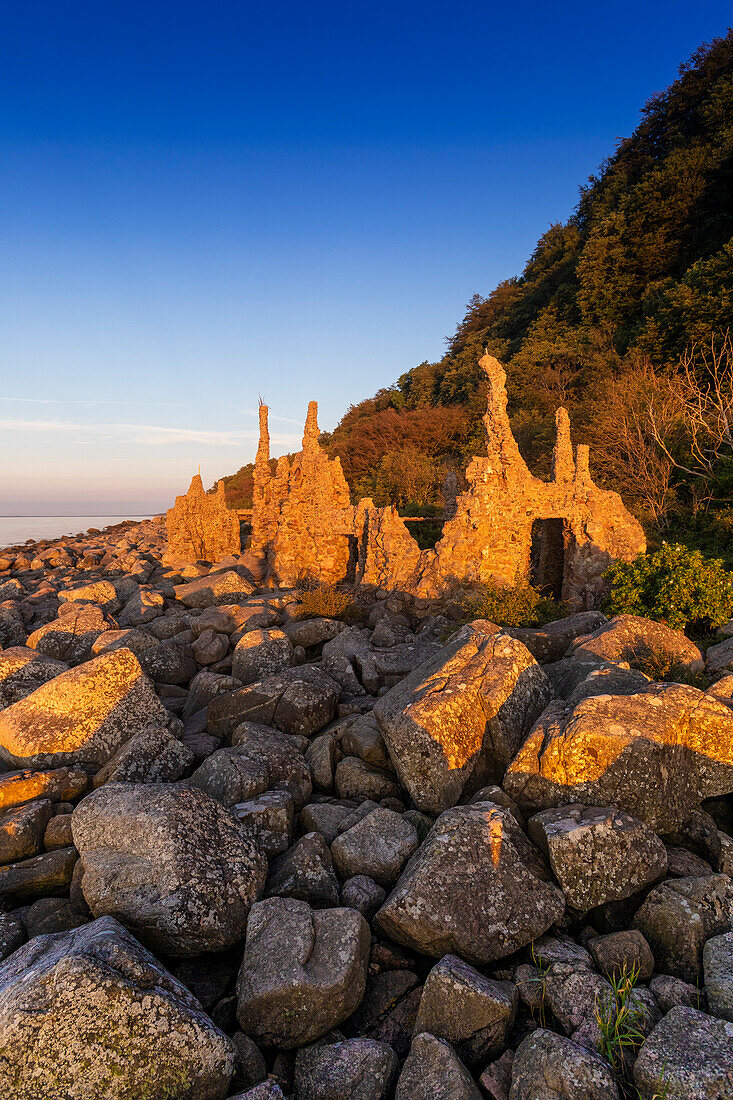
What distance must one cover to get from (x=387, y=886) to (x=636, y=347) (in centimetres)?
3219

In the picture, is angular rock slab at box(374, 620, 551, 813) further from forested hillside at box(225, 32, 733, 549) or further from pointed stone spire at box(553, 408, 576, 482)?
forested hillside at box(225, 32, 733, 549)

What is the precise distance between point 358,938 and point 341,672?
6253 mm

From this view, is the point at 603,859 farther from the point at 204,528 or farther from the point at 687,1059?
the point at 204,528

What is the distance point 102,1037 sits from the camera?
3.69m

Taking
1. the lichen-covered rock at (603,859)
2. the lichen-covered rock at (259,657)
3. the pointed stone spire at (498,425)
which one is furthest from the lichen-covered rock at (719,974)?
the pointed stone spire at (498,425)

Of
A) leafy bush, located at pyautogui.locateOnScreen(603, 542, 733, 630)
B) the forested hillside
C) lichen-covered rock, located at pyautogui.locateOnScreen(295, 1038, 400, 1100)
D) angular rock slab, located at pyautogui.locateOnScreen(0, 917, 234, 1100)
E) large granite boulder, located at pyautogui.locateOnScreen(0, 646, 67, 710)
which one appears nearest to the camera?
angular rock slab, located at pyautogui.locateOnScreen(0, 917, 234, 1100)

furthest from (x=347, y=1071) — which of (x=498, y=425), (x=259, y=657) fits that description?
(x=498, y=425)

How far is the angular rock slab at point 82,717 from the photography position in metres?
8.09

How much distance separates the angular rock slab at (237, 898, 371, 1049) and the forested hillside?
21.1 meters

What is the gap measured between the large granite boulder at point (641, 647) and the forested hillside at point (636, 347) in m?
14.5

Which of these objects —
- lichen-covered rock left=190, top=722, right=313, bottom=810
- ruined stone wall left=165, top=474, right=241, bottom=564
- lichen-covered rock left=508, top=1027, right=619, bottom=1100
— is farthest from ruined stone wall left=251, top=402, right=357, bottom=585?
lichen-covered rock left=508, top=1027, right=619, bottom=1100

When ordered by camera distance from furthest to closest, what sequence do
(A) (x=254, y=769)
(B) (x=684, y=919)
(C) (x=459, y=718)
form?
(A) (x=254, y=769) < (C) (x=459, y=718) < (B) (x=684, y=919)

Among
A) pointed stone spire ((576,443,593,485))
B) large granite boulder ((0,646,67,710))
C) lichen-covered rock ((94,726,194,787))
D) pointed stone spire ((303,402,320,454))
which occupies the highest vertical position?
pointed stone spire ((303,402,320,454))

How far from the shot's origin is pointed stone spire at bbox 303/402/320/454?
20.3 metres
